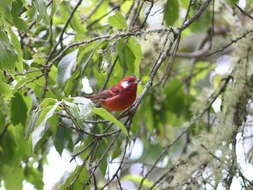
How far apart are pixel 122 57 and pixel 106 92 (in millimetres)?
649

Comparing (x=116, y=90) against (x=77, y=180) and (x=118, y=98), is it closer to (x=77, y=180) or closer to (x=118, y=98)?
(x=118, y=98)

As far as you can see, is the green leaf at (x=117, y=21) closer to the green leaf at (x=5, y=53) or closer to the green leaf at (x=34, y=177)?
the green leaf at (x=5, y=53)

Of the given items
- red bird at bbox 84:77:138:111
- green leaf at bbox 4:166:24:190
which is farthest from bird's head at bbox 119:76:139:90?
green leaf at bbox 4:166:24:190

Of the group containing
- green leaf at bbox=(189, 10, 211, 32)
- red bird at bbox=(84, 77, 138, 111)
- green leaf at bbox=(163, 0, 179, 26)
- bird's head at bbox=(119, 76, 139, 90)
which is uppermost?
green leaf at bbox=(189, 10, 211, 32)

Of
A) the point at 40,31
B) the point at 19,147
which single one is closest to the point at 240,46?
the point at 40,31

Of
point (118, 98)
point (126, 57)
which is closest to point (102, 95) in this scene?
point (118, 98)

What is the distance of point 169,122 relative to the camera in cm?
523

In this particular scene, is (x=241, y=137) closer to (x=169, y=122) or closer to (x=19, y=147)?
(x=19, y=147)

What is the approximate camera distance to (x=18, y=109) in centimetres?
312

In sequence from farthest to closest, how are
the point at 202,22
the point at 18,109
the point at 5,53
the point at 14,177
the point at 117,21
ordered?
the point at 202,22, the point at 14,177, the point at 18,109, the point at 117,21, the point at 5,53

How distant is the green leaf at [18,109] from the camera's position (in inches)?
122

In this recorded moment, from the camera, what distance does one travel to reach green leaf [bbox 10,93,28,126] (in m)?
3.09

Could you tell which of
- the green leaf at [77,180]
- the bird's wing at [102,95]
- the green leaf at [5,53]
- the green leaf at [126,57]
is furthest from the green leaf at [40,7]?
the bird's wing at [102,95]

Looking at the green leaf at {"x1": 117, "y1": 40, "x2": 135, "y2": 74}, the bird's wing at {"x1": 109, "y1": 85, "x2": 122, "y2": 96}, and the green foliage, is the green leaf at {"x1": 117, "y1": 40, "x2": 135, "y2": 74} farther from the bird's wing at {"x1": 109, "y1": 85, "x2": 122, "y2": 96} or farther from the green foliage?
the bird's wing at {"x1": 109, "y1": 85, "x2": 122, "y2": 96}
